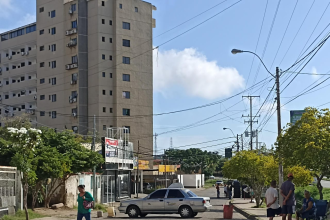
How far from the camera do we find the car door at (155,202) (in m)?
26.8

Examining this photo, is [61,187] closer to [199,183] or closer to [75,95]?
[75,95]

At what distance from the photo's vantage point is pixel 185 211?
26.4 m

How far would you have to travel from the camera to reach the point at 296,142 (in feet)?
67.3

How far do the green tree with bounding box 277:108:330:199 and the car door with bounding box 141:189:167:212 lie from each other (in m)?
7.52

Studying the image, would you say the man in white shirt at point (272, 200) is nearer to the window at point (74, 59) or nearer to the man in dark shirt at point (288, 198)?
the man in dark shirt at point (288, 198)

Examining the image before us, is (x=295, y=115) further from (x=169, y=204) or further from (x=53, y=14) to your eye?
(x=169, y=204)

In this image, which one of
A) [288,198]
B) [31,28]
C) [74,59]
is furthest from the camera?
[31,28]

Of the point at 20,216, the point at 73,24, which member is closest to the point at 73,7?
the point at 73,24

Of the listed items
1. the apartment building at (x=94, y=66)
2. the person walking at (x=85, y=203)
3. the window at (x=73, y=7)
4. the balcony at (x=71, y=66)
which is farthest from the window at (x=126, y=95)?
the person walking at (x=85, y=203)

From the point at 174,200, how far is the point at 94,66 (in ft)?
164

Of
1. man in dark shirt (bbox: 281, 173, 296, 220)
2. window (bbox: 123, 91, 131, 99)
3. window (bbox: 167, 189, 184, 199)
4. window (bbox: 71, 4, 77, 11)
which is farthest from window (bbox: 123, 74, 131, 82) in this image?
man in dark shirt (bbox: 281, 173, 296, 220)

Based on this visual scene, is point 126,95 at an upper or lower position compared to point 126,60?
lower

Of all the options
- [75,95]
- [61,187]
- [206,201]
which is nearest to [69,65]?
[75,95]

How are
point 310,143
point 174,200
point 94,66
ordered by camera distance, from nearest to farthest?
point 310,143 → point 174,200 → point 94,66
